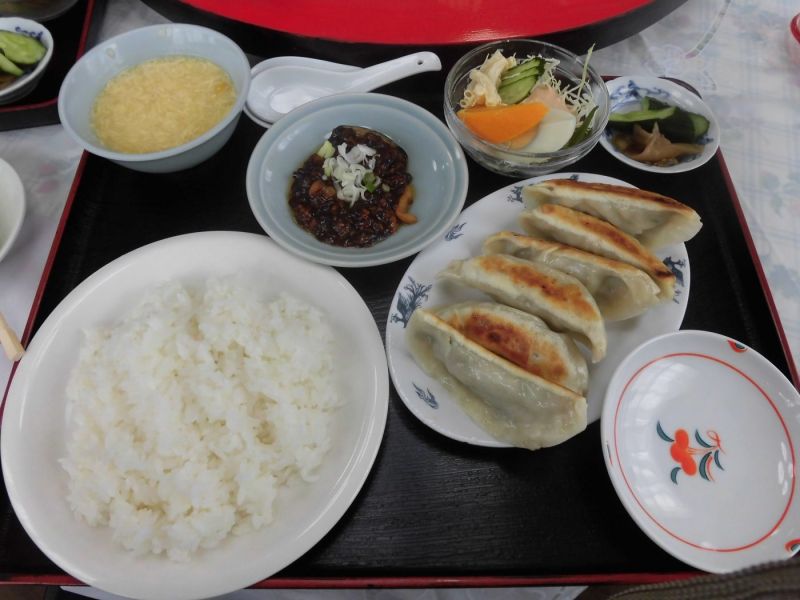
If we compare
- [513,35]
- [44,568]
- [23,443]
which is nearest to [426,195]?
[513,35]

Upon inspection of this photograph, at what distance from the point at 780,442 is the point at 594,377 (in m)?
0.53

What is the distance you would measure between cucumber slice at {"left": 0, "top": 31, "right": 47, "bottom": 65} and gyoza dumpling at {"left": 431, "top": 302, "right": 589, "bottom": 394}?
2.08m

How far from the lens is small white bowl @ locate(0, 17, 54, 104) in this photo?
2.12m

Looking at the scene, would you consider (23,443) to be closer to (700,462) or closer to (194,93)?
(194,93)

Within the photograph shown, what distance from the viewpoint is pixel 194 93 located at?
7.10ft

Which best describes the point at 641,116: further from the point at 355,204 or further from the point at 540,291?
the point at 355,204

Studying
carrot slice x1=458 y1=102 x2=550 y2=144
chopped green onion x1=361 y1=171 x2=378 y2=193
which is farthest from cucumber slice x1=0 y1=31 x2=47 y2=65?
carrot slice x1=458 y1=102 x2=550 y2=144

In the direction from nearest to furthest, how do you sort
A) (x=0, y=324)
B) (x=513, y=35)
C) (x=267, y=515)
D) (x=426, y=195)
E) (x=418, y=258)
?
(x=267, y=515) < (x=0, y=324) < (x=418, y=258) < (x=426, y=195) < (x=513, y=35)

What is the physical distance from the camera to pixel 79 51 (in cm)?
242

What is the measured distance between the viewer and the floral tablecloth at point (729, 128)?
2.04m

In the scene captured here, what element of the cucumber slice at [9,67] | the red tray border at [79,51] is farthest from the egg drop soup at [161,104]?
the cucumber slice at [9,67]

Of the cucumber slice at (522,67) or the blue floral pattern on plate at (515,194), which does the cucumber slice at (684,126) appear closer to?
the cucumber slice at (522,67)

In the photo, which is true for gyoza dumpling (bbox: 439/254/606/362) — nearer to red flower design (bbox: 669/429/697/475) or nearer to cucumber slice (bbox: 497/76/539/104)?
red flower design (bbox: 669/429/697/475)

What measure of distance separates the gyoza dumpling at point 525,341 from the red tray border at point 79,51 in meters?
1.94
